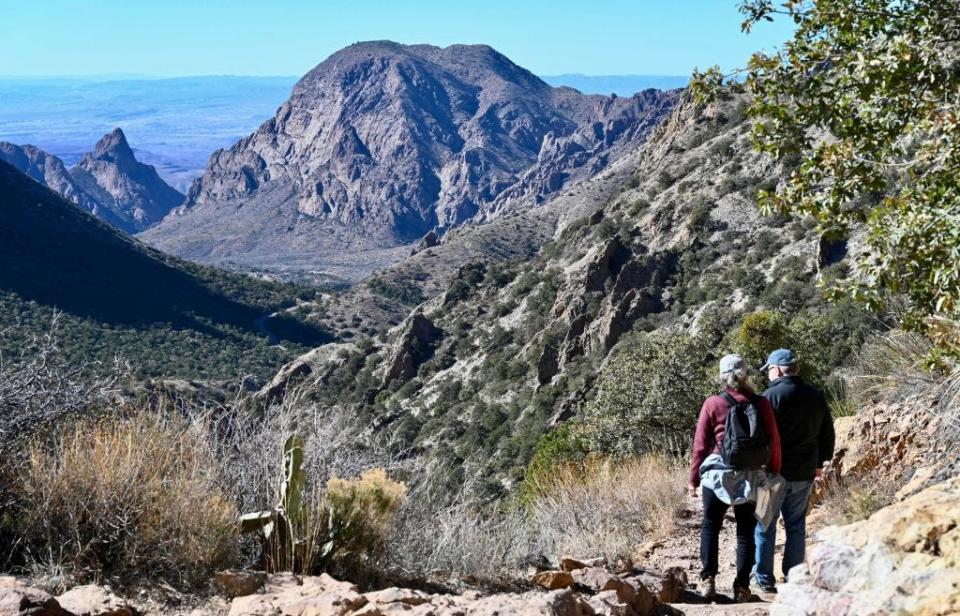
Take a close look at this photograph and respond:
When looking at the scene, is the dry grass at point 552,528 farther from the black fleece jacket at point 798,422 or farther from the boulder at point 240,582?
the black fleece jacket at point 798,422

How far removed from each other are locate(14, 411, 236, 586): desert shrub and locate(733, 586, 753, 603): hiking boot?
10.3 feet

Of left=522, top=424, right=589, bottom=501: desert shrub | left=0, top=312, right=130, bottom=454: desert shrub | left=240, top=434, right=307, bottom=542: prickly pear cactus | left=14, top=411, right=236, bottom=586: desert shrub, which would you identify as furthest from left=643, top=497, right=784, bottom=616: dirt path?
left=522, top=424, right=589, bottom=501: desert shrub

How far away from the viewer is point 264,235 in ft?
638

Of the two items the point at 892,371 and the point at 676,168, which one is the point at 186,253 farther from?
the point at 892,371

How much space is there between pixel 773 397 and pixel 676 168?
3678 cm

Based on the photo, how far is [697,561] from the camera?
711 cm

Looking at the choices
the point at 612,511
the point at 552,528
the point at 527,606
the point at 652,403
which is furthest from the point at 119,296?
the point at 527,606

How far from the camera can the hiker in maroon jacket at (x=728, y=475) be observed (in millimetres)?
5465

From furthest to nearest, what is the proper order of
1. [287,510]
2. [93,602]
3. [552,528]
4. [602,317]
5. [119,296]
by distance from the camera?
[119,296]
[602,317]
[552,528]
[287,510]
[93,602]

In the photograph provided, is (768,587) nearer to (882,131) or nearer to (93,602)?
(882,131)

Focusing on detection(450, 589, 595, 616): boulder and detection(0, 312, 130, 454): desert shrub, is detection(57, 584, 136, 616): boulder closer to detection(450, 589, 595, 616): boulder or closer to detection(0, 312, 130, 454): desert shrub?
detection(0, 312, 130, 454): desert shrub

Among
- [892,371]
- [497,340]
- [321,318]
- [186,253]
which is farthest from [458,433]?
[186,253]

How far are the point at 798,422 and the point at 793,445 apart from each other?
0.16 metres

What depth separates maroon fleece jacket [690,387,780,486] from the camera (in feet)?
17.8
